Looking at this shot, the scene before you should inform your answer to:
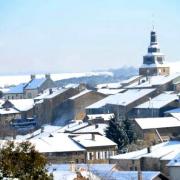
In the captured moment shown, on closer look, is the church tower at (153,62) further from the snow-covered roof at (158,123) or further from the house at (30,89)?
the snow-covered roof at (158,123)

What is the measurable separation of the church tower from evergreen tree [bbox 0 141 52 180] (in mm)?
101786

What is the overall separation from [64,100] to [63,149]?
37575mm

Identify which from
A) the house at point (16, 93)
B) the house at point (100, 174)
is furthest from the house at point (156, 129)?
the house at point (16, 93)

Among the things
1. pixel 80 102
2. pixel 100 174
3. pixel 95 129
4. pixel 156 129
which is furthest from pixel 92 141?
pixel 80 102

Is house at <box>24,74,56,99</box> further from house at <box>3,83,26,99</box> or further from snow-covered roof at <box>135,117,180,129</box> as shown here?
snow-covered roof at <box>135,117,180,129</box>

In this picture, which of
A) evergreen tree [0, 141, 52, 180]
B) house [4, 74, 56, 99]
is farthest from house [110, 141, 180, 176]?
house [4, 74, 56, 99]

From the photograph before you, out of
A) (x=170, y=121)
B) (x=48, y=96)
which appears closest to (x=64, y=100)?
(x=48, y=96)

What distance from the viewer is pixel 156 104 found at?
78.9 meters

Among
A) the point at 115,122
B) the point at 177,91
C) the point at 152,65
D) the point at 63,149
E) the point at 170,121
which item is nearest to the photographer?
the point at 63,149

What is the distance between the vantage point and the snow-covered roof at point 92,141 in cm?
5562

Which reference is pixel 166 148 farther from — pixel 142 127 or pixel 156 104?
pixel 156 104

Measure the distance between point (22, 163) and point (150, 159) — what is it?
30.9 m

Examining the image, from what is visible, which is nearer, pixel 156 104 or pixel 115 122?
pixel 115 122

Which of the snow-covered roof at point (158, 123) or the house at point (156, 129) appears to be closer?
the house at point (156, 129)
